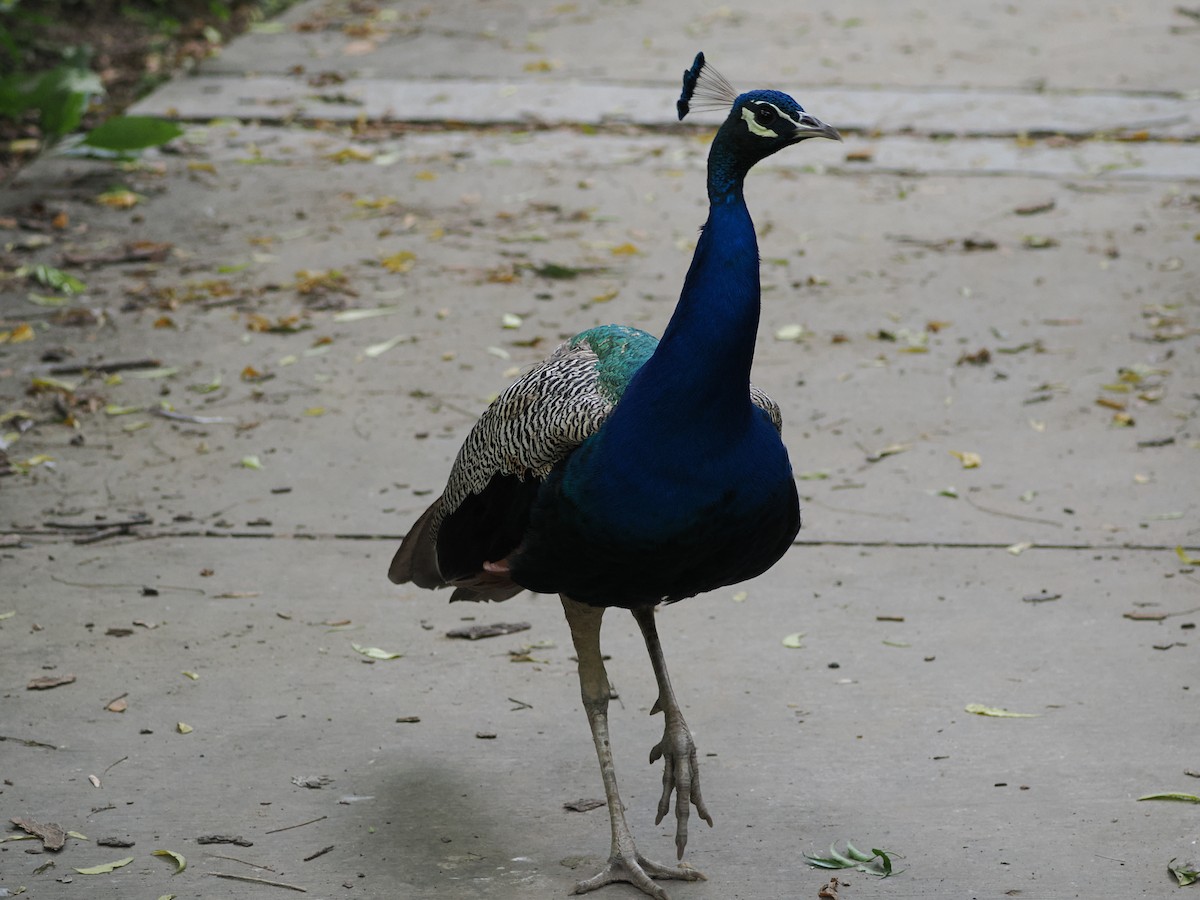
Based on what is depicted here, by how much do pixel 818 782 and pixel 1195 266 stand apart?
14.8 ft

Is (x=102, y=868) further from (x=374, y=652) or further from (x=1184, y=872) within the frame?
(x=1184, y=872)

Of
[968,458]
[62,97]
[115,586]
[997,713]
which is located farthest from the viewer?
[62,97]

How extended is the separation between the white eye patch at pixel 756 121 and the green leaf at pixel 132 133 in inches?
219

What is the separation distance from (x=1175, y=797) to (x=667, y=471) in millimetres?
1508

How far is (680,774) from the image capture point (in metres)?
3.35

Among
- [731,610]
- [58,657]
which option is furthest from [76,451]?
[731,610]

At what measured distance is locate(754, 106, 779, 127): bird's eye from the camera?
10.0 feet

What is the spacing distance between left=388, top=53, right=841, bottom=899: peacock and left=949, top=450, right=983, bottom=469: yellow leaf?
2183mm

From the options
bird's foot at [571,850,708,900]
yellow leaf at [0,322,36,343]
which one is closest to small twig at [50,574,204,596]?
bird's foot at [571,850,708,900]

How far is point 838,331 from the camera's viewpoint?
655 cm

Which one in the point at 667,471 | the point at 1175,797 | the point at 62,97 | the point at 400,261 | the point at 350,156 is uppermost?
the point at 62,97

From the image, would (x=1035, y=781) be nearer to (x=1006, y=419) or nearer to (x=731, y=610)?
(x=731, y=610)

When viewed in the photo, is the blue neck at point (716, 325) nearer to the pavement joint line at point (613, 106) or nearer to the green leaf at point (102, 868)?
the green leaf at point (102, 868)

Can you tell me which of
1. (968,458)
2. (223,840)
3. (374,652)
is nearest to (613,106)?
(968,458)
